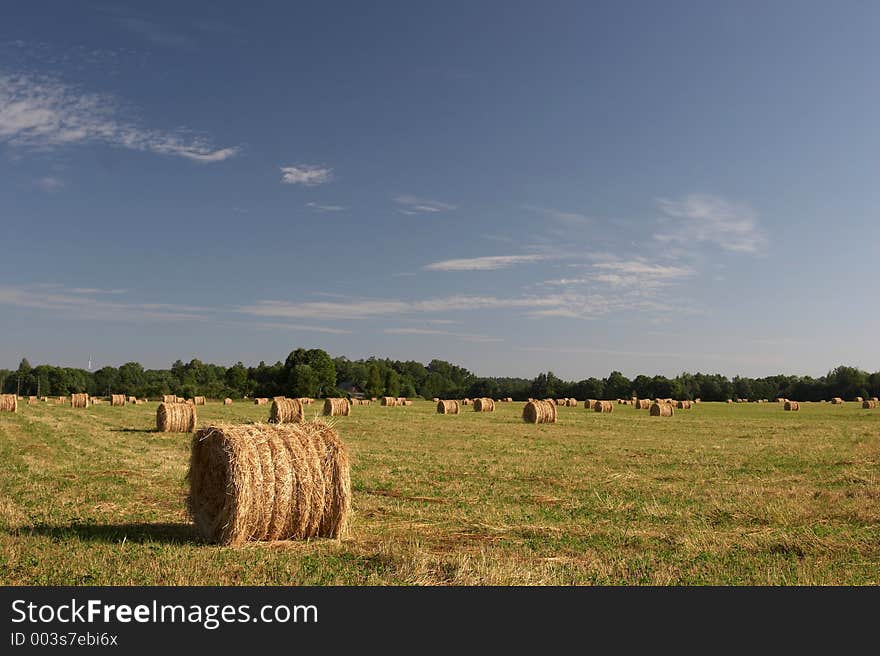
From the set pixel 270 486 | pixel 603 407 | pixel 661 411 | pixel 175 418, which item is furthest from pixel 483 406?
pixel 270 486

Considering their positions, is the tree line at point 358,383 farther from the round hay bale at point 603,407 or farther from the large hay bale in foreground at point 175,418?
the large hay bale in foreground at point 175,418

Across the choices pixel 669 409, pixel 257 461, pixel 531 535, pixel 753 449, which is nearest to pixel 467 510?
pixel 531 535

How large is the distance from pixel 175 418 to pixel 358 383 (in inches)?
4970

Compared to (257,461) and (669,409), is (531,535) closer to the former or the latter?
(257,461)

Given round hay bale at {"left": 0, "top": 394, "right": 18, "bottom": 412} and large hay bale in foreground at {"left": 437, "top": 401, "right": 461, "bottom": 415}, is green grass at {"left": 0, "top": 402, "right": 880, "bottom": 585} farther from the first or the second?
large hay bale in foreground at {"left": 437, "top": 401, "right": 461, "bottom": 415}

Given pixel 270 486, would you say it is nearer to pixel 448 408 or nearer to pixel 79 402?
pixel 448 408

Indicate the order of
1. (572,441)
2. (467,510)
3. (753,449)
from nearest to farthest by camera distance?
(467,510), (753,449), (572,441)

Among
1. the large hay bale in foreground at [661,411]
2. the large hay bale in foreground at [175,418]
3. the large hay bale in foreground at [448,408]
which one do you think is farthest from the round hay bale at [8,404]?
the large hay bale in foreground at [661,411]

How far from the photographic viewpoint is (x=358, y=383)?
506ft

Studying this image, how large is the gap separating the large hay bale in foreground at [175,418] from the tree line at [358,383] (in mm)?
80119

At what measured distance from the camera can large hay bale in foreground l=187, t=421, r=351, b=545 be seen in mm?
9312

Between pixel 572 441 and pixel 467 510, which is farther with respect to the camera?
pixel 572 441

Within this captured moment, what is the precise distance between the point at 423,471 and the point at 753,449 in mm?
11682

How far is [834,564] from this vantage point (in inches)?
326
